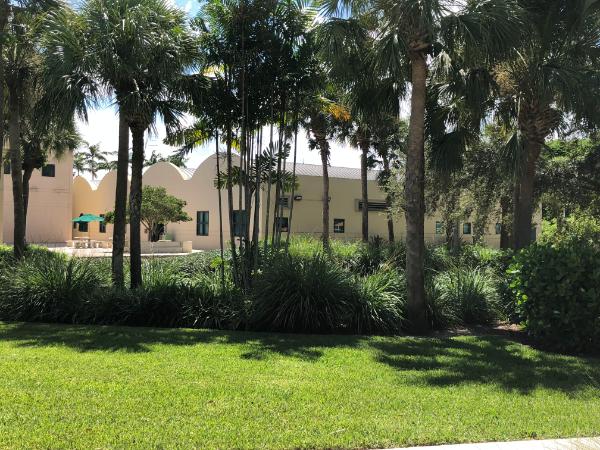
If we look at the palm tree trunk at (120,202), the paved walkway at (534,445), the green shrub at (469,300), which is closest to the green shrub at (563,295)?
the green shrub at (469,300)

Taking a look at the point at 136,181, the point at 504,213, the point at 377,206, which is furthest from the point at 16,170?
the point at 377,206

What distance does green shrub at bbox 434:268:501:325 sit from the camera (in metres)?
10.8

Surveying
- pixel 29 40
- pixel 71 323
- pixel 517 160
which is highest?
pixel 29 40

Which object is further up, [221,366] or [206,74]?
[206,74]

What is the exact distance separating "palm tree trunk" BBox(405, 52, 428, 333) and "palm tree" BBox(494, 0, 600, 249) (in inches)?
71.3

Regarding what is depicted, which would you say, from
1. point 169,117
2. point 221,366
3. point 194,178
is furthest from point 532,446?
point 194,178

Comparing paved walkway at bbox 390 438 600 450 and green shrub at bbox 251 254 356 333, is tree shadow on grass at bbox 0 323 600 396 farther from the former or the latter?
paved walkway at bbox 390 438 600 450

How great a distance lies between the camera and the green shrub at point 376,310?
9727 mm

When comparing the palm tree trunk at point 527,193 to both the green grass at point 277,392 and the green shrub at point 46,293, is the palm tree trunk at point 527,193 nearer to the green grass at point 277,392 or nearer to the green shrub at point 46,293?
the green grass at point 277,392

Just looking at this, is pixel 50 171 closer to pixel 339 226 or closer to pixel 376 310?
pixel 339 226

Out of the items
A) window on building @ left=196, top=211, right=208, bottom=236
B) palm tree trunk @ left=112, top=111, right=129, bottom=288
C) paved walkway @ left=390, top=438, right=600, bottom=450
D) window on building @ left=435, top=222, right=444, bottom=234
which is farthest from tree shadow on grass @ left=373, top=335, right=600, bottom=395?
window on building @ left=196, top=211, right=208, bottom=236

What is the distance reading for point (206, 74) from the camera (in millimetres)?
12547

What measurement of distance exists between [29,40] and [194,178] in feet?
86.7

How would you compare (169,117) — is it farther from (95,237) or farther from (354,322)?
(95,237)
